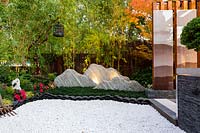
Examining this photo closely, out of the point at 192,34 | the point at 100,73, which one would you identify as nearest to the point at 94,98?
the point at 100,73

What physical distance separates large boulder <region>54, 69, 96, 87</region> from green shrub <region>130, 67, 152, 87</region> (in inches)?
50.3

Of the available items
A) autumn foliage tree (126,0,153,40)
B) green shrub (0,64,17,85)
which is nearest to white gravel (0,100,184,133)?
green shrub (0,64,17,85)

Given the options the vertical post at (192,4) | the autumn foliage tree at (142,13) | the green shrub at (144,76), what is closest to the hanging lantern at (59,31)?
the autumn foliage tree at (142,13)

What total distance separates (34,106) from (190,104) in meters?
3.08

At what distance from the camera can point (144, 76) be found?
346 inches

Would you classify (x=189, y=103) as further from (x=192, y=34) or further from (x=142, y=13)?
(x=142, y=13)

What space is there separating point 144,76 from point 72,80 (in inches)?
73.6

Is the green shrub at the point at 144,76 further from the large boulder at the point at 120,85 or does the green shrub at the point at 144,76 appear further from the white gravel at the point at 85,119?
the white gravel at the point at 85,119

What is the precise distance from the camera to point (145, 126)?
4.23 meters

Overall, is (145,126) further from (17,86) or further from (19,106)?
(17,86)

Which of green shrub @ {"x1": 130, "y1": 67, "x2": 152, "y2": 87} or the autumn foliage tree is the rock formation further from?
the autumn foliage tree

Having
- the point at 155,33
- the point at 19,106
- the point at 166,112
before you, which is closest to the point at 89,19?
the point at 155,33

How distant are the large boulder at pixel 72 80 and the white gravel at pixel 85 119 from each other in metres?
2.32

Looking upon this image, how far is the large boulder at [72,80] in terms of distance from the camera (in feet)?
28.6
